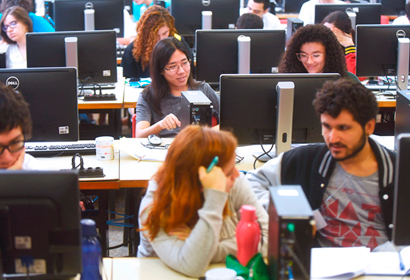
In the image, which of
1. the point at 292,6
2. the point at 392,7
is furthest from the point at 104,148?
the point at 292,6

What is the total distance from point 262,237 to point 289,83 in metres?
0.99

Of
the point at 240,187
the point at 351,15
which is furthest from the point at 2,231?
the point at 351,15

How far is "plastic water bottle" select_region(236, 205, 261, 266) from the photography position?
1.45 meters

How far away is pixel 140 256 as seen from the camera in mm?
1727

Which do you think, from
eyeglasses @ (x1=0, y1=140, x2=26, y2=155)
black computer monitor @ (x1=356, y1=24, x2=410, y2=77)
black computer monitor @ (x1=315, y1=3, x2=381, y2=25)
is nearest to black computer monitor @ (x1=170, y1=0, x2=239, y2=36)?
black computer monitor @ (x1=315, y1=3, x2=381, y2=25)

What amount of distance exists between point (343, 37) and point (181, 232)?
3.15 m

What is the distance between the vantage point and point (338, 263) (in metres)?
1.58

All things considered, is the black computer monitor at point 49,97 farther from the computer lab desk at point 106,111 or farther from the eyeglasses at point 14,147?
the computer lab desk at point 106,111

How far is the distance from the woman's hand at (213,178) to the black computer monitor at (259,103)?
1.00 metres

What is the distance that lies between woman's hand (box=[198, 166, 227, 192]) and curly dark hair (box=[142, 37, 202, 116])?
1.61 m

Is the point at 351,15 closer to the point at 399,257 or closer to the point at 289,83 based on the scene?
the point at 289,83

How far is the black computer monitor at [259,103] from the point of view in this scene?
7.99 ft

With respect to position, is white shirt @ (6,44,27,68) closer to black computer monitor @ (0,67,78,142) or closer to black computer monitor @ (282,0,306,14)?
black computer monitor @ (0,67,78,142)

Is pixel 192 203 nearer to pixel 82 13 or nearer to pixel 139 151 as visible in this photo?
pixel 139 151
